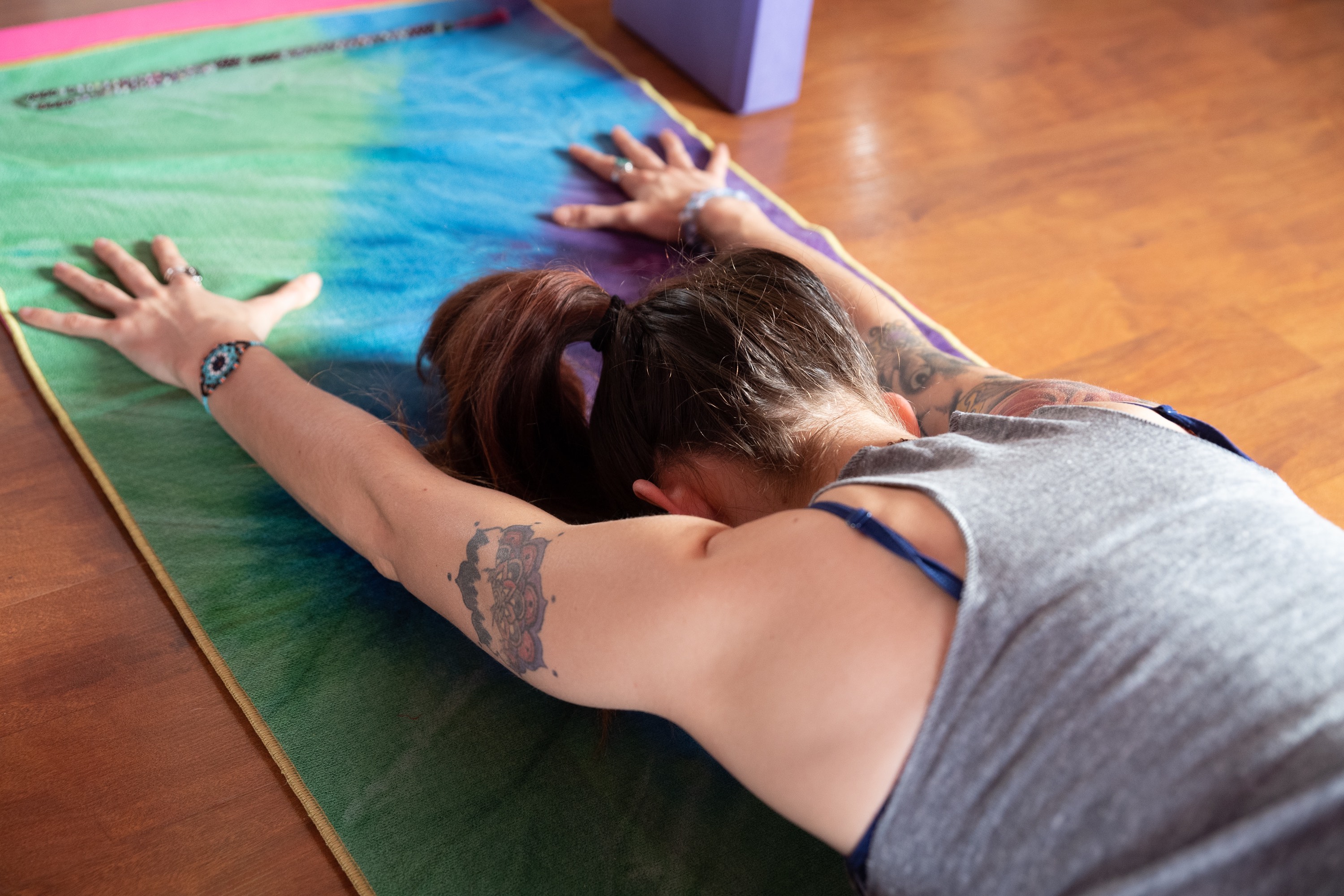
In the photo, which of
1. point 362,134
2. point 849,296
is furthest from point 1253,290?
point 362,134

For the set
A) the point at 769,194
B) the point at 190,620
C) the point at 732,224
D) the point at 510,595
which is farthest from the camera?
the point at 769,194

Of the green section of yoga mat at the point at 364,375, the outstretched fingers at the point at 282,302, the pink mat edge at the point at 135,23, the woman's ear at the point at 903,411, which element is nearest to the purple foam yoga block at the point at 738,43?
the green section of yoga mat at the point at 364,375

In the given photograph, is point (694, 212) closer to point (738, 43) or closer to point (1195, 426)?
point (738, 43)

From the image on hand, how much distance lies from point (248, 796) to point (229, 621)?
0.72ft

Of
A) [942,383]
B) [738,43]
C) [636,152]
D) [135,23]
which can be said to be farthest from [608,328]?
[135,23]

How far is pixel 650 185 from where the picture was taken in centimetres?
178

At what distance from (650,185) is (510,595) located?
1.03 m

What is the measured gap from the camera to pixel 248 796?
1046 mm

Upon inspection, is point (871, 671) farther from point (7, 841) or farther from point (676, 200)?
point (676, 200)

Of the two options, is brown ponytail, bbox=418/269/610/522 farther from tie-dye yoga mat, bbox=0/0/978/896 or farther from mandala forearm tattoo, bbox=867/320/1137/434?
mandala forearm tattoo, bbox=867/320/1137/434

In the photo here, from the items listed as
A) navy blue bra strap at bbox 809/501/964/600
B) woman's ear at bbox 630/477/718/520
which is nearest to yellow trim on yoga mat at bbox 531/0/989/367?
woman's ear at bbox 630/477/718/520

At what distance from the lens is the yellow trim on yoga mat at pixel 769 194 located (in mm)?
1652

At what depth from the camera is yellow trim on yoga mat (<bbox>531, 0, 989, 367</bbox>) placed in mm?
1652

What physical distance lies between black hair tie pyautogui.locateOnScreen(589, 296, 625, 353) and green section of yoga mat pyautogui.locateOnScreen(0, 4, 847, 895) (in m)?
0.40
